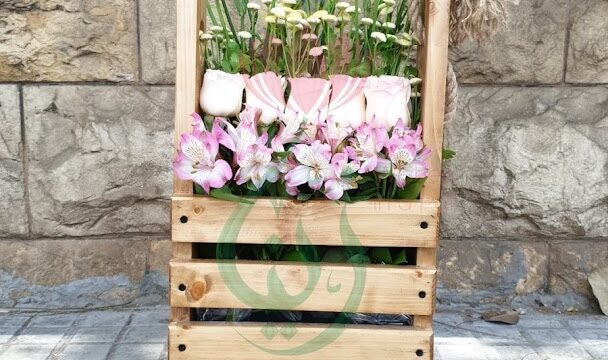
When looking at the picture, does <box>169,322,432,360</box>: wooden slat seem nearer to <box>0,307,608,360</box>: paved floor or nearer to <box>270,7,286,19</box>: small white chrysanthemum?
<box>270,7,286,19</box>: small white chrysanthemum

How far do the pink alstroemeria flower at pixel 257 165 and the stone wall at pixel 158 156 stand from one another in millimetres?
1518

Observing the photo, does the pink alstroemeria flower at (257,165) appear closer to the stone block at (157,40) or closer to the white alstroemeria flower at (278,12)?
the white alstroemeria flower at (278,12)

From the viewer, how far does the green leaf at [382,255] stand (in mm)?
1714

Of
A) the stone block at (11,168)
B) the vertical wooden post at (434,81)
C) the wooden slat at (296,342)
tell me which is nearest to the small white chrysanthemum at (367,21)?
the vertical wooden post at (434,81)

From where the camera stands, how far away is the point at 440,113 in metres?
1.62

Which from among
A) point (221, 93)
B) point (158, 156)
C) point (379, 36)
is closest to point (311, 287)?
point (221, 93)

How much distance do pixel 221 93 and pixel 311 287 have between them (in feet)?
1.60

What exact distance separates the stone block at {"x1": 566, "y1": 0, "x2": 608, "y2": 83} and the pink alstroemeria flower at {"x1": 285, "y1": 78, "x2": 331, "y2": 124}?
5.75 feet

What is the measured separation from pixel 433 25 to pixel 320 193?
1.51ft

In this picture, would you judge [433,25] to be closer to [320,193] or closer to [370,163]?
[370,163]

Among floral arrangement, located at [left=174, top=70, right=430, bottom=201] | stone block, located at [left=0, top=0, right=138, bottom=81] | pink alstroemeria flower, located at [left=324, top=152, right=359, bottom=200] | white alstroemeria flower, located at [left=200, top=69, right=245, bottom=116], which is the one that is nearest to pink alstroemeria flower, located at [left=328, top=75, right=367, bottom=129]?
floral arrangement, located at [left=174, top=70, right=430, bottom=201]

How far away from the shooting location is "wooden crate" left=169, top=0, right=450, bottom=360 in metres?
1.61

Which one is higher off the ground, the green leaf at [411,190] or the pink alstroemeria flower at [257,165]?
the pink alstroemeria flower at [257,165]

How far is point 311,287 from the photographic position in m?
1.64
